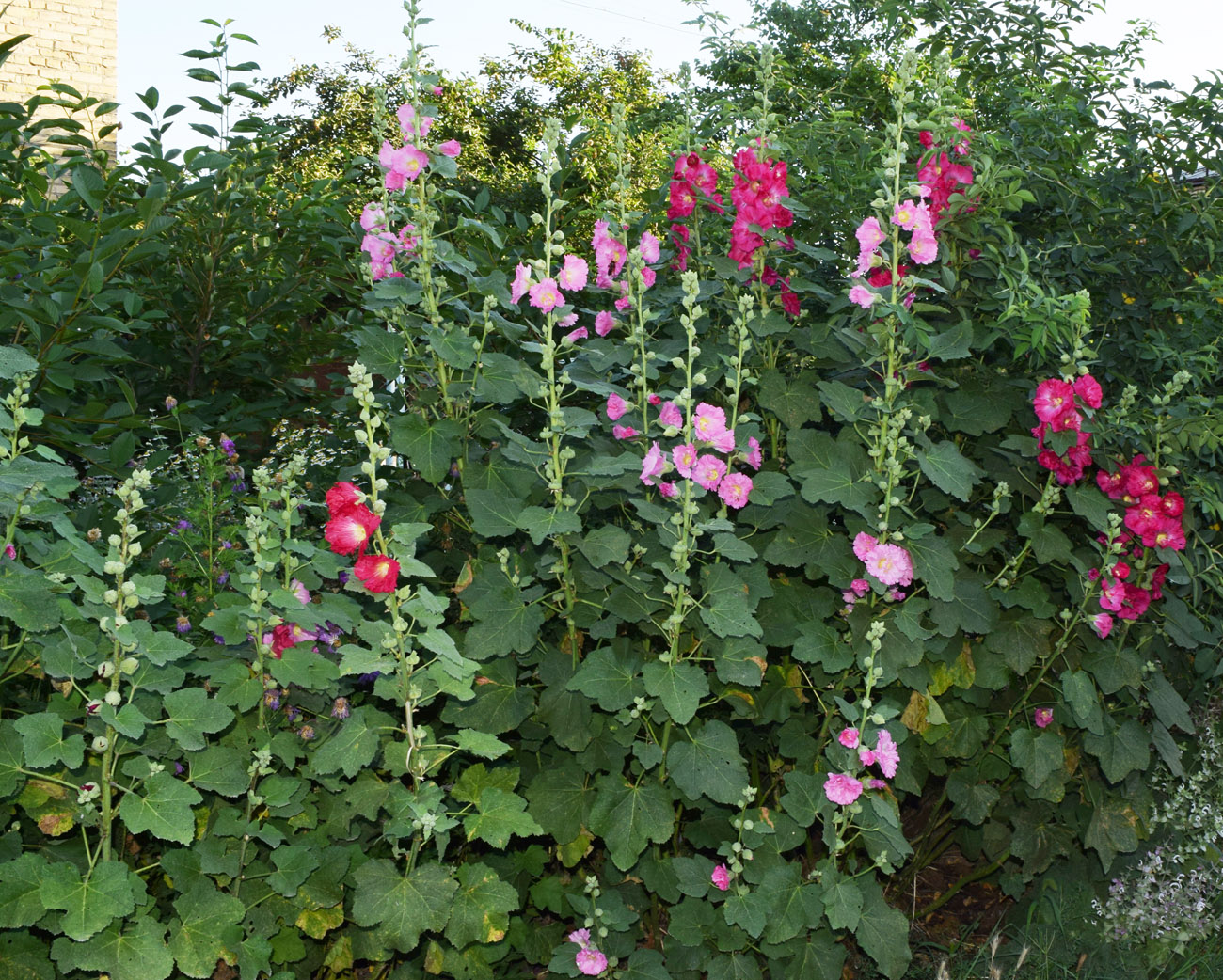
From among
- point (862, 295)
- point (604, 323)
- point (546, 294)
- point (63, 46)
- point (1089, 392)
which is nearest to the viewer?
point (546, 294)

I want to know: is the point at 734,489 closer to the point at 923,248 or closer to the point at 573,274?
the point at 573,274

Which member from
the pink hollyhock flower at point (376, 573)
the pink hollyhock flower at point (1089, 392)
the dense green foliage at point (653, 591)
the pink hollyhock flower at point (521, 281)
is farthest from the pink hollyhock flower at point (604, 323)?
the pink hollyhock flower at point (1089, 392)

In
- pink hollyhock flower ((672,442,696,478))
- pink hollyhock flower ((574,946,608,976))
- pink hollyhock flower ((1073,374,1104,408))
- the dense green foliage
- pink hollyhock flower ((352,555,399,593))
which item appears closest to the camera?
pink hollyhock flower ((352,555,399,593))

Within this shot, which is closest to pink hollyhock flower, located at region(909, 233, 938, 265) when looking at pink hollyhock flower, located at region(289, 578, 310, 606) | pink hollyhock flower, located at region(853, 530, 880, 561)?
pink hollyhock flower, located at region(853, 530, 880, 561)

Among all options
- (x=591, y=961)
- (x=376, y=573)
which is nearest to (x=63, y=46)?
(x=376, y=573)

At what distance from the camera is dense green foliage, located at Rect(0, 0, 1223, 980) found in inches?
76.6

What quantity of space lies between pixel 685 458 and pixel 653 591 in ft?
1.10

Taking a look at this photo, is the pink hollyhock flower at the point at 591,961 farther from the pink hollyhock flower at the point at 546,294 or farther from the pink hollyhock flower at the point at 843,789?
the pink hollyhock flower at the point at 546,294

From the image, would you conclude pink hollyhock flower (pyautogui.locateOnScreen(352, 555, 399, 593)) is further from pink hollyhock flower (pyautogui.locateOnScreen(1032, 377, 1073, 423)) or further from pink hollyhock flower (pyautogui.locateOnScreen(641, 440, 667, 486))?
pink hollyhock flower (pyautogui.locateOnScreen(1032, 377, 1073, 423))

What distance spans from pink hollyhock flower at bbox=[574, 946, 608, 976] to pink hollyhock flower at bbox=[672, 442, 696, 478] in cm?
105

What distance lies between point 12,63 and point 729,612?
1307 centimetres

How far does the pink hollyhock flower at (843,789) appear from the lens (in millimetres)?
2225

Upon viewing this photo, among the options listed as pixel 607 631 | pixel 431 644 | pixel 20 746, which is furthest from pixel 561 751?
pixel 20 746

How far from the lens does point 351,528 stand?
1.89 metres
